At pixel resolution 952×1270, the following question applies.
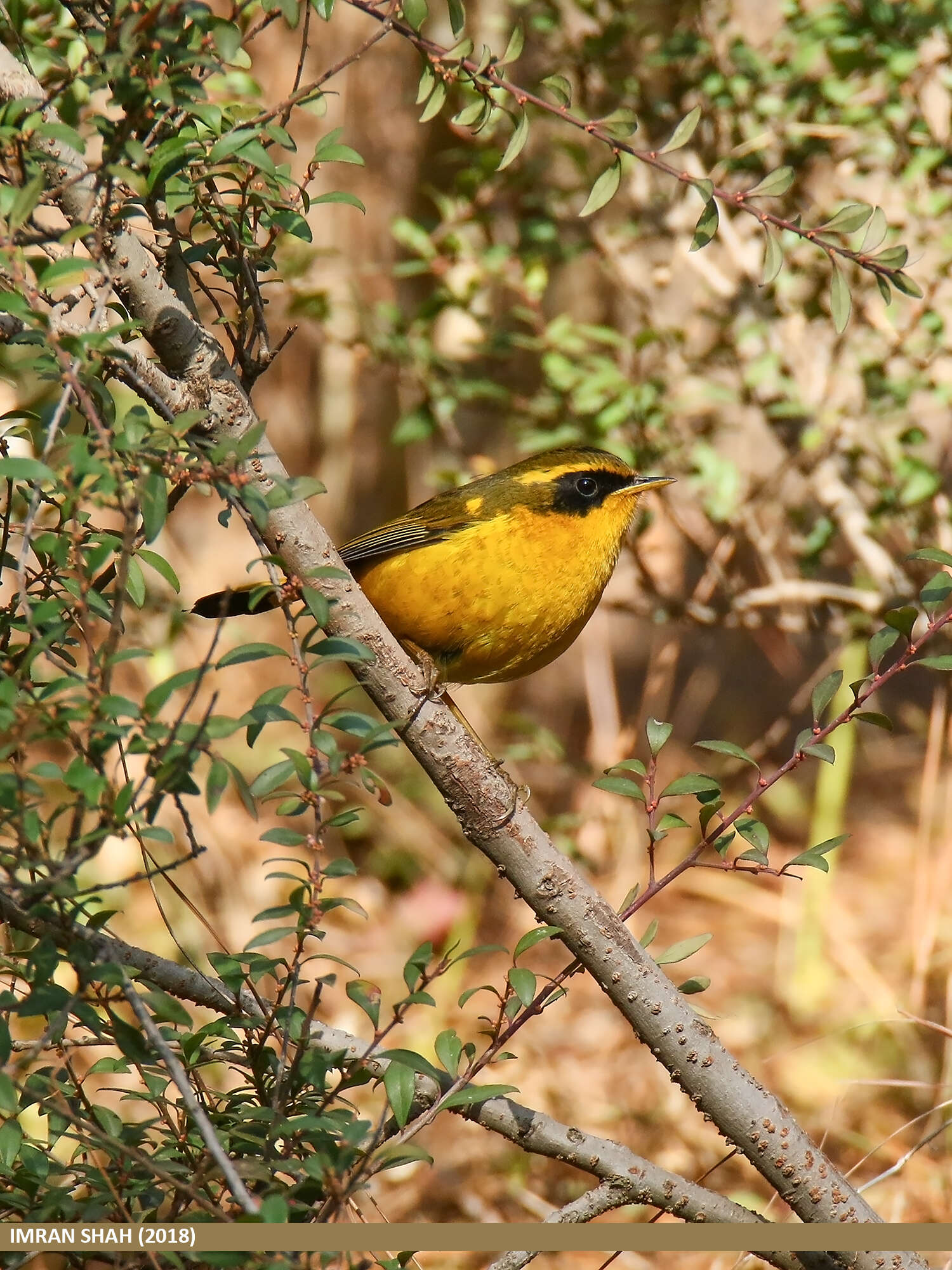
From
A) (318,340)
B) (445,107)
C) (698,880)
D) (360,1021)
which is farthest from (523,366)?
(360,1021)

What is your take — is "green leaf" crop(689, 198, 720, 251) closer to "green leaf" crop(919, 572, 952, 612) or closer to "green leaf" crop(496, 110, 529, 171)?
"green leaf" crop(496, 110, 529, 171)

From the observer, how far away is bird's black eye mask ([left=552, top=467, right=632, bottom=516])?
4.13 meters

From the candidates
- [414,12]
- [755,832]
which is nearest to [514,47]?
[414,12]

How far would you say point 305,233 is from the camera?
2.15 meters

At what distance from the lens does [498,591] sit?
12.4 feet

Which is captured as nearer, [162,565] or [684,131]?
[162,565]

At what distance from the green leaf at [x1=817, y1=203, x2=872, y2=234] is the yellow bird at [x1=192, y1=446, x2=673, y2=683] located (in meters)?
1.71

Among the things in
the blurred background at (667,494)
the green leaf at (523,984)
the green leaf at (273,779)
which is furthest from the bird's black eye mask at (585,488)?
the green leaf at (273,779)

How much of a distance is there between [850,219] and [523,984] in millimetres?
1556

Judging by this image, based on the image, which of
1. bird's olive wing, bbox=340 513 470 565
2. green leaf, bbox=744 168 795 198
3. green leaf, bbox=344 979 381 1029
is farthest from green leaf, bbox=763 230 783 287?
bird's olive wing, bbox=340 513 470 565

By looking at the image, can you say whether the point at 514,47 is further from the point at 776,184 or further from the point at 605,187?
the point at 776,184

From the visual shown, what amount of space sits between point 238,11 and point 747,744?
633 cm

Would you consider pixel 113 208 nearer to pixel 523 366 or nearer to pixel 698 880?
pixel 523 366

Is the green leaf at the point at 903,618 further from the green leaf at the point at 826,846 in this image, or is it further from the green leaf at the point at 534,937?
the green leaf at the point at 534,937
